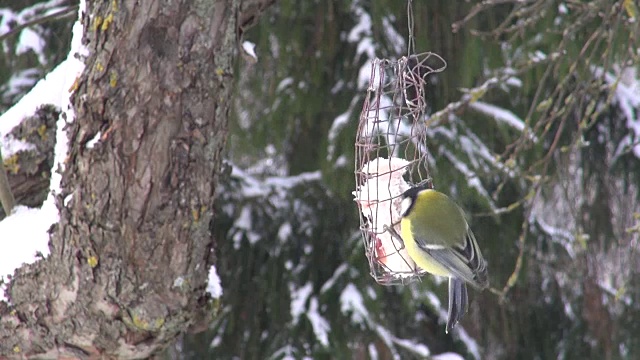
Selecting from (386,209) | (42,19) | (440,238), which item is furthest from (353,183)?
(440,238)

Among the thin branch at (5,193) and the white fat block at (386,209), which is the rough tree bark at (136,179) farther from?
the white fat block at (386,209)

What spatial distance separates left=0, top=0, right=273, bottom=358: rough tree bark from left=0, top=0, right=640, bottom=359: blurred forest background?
1396mm

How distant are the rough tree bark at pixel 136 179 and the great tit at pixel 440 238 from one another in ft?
2.20

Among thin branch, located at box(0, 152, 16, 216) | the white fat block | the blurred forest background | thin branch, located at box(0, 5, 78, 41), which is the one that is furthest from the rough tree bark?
the blurred forest background

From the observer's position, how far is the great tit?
2.44 m

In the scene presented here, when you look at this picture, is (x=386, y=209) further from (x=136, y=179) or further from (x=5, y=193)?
(x=5, y=193)

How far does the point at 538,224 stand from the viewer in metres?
4.95

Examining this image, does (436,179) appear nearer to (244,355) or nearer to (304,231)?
(304,231)

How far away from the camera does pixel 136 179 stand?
2.61 metres

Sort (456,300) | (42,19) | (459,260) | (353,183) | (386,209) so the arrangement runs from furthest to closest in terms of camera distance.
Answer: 1. (353,183)
2. (42,19)
3. (386,209)
4. (456,300)
5. (459,260)

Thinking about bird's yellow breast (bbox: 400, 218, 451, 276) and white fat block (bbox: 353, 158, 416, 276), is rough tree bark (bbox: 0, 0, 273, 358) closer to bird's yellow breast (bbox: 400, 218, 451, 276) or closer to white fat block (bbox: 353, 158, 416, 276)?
white fat block (bbox: 353, 158, 416, 276)

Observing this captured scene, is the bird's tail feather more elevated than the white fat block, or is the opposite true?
the white fat block

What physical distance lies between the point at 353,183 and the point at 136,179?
1.66m

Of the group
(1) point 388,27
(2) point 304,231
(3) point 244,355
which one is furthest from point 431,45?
(3) point 244,355
